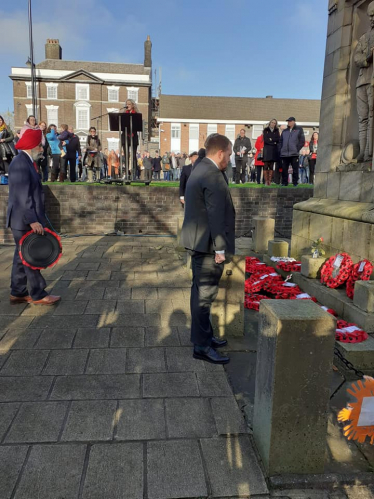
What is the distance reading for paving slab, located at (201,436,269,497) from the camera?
2.16 m

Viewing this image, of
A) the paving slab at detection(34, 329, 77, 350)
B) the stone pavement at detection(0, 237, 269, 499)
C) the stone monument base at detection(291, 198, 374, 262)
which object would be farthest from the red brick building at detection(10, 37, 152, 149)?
the paving slab at detection(34, 329, 77, 350)

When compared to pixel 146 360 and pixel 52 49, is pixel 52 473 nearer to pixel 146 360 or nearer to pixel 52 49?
pixel 146 360

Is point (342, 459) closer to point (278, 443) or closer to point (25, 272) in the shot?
point (278, 443)

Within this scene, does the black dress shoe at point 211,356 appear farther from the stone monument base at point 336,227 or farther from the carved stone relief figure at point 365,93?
the carved stone relief figure at point 365,93

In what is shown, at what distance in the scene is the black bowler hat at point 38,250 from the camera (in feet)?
15.5

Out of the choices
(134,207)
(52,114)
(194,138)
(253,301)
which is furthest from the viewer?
(194,138)

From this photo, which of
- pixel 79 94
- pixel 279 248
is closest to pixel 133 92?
pixel 79 94

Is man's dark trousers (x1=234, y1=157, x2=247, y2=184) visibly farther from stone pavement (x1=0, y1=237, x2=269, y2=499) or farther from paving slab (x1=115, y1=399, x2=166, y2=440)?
paving slab (x1=115, y1=399, x2=166, y2=440)

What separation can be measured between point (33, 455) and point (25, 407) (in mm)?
577

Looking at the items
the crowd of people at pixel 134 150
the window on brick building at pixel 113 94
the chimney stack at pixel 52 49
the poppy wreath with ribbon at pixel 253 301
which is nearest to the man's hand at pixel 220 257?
the poppy wreath with ribbon at pixel 253 301

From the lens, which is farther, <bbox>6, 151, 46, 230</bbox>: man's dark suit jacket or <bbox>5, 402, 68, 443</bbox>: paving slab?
<bbox>6, 151, 46, 230</bbox>: man's dark suit jacket

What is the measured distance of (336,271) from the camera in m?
5.21

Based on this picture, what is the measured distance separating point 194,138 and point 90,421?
50408 millimetres

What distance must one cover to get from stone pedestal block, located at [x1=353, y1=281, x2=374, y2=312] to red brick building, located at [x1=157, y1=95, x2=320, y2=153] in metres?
47.0
